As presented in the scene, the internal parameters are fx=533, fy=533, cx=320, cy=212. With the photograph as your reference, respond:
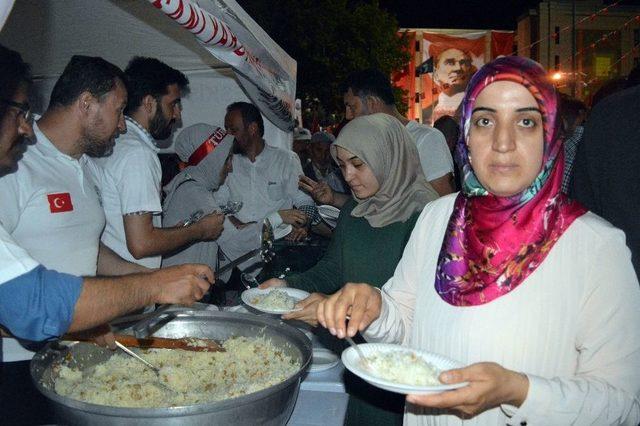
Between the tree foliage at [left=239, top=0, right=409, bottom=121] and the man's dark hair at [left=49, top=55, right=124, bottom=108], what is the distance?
10.1 meters

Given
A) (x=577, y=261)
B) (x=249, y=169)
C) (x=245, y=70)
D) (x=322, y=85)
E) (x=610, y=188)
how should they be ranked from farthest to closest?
(x=322, y=85), (x=249, y=169), (x=245, y=70), (x=610, y=188), (x=577, y=261)

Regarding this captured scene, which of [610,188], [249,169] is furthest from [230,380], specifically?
[249,169]

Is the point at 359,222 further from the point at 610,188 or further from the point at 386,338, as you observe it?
the point at 610,188

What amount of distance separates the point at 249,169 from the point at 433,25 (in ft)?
85.7

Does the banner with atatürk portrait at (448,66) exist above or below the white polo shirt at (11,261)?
above

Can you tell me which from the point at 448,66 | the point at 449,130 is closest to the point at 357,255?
the point at 449,130

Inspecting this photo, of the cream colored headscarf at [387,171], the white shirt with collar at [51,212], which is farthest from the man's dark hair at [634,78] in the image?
the white shirt with collar at [51,212]

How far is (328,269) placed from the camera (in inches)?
98.7

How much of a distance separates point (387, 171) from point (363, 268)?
439 millimetres

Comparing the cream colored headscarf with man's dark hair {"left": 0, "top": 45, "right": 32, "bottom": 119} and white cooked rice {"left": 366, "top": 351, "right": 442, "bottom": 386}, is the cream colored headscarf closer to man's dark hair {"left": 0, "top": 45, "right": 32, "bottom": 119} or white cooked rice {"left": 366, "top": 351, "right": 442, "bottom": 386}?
white cooked rice {"left": 366, "top": 351, "right": 442, "bottom": 386}

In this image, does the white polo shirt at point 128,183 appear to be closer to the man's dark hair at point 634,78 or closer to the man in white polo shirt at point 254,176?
the man in white polo shirt at point 254,176

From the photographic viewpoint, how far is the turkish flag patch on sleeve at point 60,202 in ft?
7.08

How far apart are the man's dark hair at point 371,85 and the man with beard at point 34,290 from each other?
6.57 ft

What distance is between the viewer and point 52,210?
7.08ft
